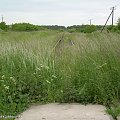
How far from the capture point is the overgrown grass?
520cm

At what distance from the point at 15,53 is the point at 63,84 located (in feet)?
5.58

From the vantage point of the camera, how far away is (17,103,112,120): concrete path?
446 cm

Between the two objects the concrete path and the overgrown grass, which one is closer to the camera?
the concrete path

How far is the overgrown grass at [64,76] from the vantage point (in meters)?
5.20

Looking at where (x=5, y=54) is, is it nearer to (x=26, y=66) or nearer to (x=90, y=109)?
(x=26, y=66)

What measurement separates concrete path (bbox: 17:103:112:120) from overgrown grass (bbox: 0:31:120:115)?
0.22 metres

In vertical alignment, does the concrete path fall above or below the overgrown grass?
below

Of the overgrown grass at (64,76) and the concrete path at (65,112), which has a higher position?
the overgrown grass at (64,76)

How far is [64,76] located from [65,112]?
3.96 ft

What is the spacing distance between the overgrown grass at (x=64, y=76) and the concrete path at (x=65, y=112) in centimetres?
22

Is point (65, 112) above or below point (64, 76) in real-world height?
below

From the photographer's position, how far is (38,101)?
17.7 ft

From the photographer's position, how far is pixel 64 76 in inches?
228

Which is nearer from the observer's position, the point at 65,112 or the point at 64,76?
the point at 65,112
